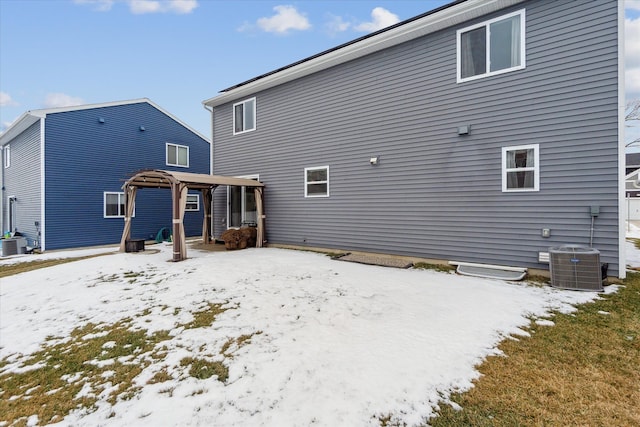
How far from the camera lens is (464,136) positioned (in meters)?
6.39

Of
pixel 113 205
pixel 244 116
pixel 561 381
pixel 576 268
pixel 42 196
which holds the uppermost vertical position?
pixel 244 116

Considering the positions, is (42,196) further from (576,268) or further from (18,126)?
(576,268)

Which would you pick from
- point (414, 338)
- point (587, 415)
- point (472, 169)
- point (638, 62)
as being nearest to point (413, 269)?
point (472, 169)

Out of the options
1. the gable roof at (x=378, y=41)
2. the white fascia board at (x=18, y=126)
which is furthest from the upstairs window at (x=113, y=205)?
the gable roof at (x=378, y=41)

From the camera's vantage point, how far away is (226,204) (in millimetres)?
11258

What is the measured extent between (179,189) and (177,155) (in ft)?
27.9

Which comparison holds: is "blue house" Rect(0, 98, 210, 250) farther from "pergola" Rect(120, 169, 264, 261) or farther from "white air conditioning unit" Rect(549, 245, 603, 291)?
"white air conditioning unit" Rect(549, 245, 603, 291)

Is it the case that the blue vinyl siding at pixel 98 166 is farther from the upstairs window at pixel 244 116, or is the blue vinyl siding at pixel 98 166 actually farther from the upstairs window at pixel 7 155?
the upstairs window at pixel 7 155

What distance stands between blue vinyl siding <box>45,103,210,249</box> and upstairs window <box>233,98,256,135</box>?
438cm

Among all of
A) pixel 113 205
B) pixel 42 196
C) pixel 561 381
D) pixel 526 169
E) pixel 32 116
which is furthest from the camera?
pixel 113 205

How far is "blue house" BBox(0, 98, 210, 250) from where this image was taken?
36.7 feet

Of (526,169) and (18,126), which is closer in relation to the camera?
(526,169)

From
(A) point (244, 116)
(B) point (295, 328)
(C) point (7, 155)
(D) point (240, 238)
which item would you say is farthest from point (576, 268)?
(C) point (7, 155)

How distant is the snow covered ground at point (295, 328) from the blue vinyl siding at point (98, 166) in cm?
598
